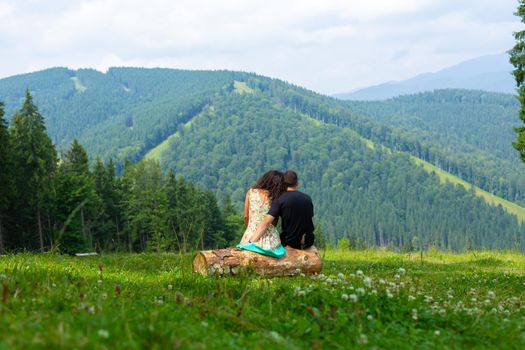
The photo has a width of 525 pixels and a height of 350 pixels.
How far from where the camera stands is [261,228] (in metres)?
12.2

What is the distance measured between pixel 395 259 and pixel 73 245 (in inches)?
1546

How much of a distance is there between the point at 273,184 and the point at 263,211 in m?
0.71

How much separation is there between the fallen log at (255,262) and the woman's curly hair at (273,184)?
1.36m

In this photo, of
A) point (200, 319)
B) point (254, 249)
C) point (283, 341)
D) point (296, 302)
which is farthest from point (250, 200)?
point (283, 341)

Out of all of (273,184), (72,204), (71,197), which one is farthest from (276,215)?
(72,204)

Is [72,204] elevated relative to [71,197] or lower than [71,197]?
lower

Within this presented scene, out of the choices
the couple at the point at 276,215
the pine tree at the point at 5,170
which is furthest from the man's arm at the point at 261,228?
the pine tree at the point at 5,170

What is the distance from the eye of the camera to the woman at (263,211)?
40.2 feet

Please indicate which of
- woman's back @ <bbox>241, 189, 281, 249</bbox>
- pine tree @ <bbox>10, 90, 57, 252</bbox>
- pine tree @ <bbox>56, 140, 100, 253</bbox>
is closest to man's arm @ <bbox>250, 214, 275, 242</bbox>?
woman's back @ <bbox>241, 189, 281, 249</bbox>

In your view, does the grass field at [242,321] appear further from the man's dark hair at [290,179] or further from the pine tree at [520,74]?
the pine tree at [520,74]

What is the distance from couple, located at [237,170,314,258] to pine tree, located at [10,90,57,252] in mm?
41590

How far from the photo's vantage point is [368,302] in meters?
6.17

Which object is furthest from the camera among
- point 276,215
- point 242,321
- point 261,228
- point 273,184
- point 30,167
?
point 30,167

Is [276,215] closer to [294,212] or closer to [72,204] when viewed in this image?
[294,212]
